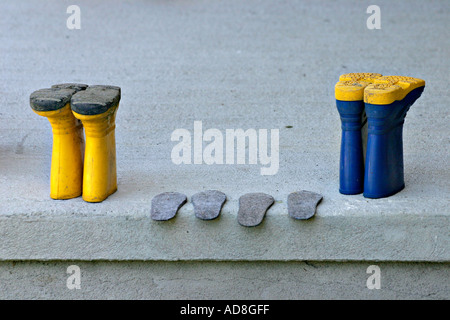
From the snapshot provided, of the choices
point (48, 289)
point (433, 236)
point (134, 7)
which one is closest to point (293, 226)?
point (433, 236)

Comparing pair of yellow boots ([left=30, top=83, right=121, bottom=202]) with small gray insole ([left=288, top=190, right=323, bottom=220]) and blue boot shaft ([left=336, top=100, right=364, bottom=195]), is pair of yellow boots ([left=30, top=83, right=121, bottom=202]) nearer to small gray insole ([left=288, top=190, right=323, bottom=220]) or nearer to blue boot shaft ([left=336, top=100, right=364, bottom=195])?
small gray insole ([left=288, top=190, right=323, bottom=220])

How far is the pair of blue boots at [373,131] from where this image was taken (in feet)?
4.85

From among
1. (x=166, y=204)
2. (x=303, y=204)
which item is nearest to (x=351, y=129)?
(x=303, y=204)

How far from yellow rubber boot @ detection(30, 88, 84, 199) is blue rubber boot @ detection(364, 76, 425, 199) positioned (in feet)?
2.48

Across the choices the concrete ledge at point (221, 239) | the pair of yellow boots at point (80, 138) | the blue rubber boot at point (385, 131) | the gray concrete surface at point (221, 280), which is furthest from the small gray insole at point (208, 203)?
the blue rubber boot at point (385, 131)

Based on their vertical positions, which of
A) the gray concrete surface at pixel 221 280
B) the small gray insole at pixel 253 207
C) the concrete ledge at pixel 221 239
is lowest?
the gray concrete surface at pixel 221 280

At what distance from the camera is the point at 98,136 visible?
1.54 metres

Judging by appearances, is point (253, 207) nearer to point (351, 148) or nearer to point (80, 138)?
point (351, 148)

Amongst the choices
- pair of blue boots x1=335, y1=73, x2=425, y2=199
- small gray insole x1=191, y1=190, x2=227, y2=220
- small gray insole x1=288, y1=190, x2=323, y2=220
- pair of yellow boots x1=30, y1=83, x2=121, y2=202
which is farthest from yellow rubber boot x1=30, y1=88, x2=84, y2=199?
pair of blue boots x1=335, y1=73, x2=425, y2=199

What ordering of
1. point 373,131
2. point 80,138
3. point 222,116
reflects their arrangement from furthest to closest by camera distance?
1. point 222,116
2. point 80,138
3. point 373,131

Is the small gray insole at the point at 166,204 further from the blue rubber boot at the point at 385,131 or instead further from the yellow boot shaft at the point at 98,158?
the blue rubber boot at the point at 385,131

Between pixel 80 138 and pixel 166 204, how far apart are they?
30cm

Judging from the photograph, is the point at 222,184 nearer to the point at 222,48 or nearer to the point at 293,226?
the point at 293,226

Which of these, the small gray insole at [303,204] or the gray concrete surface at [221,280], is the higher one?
the small gray insole at [303,204]
